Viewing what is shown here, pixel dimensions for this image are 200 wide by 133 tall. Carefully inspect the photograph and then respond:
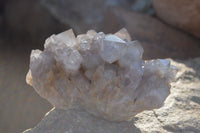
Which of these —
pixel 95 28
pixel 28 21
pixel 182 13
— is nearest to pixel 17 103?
pixel 95 28

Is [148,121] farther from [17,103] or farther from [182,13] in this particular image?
[17,103]

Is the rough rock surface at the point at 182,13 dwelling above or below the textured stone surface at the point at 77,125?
above

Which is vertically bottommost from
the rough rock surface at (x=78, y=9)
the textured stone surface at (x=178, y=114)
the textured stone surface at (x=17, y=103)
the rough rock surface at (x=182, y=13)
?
the textured stone surface at (x=178, y=114)

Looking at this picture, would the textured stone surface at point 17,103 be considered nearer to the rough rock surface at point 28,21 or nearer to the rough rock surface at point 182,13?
the rough rock surface at point 28,21

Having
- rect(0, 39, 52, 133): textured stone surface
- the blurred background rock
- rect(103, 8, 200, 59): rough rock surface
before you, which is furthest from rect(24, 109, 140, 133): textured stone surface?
rect(103, 8, 200, 59): rough rock surface

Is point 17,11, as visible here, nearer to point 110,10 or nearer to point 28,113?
point 110,10

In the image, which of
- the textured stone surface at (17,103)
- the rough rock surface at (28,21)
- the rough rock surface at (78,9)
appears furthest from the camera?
the rough rock surface at (28,21)

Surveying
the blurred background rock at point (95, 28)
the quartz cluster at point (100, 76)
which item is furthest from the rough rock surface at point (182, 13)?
the quartz cluster at point (100, 76)
